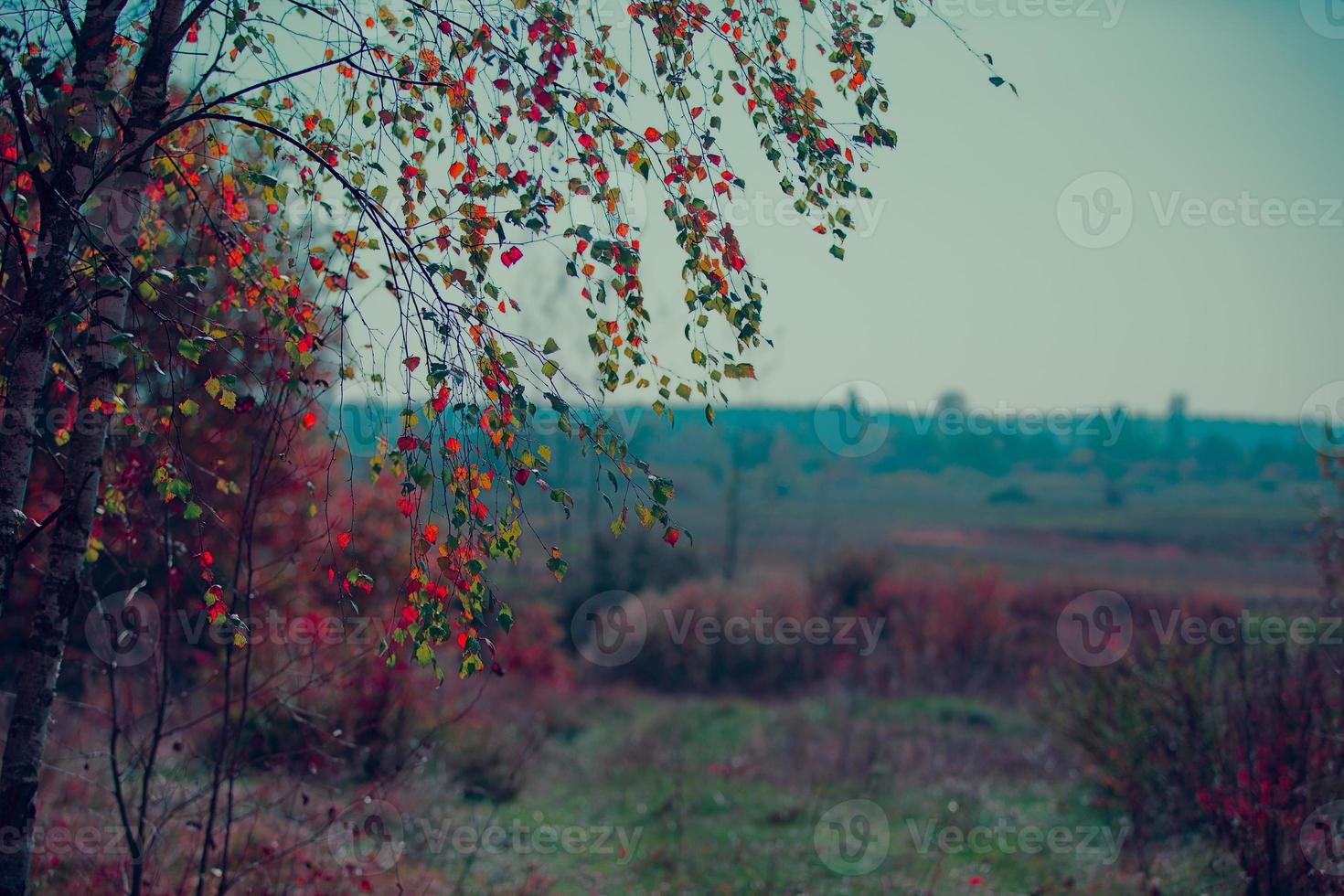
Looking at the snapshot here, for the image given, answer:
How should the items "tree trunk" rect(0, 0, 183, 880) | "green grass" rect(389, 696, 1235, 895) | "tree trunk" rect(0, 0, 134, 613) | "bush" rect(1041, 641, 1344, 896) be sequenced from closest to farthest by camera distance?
"tree trunk" rect(0, 0, 134, 613), "tree trunk" rect(0, 0, 183, 880), "bush" rect(1041, 641, 1344, 896), "green grass" rect(389, 696, 1235, 895)

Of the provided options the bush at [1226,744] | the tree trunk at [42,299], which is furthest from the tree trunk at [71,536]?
the bush at [1226,744]

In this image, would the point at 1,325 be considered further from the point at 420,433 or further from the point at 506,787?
the point at 506,787

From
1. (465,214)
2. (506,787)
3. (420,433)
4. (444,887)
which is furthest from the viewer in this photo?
(506,787)

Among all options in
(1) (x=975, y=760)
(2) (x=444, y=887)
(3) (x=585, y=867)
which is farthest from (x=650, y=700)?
(2) (x=444, y=887)

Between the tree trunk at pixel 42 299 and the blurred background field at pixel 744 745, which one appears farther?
the blurred background field at pixel 744 745

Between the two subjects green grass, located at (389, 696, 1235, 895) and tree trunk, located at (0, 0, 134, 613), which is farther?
green grass, located at (389, 696, 1235, 895)

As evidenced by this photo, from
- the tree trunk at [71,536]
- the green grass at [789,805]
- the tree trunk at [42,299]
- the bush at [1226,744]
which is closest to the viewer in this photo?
the tree trunk at [42,299]

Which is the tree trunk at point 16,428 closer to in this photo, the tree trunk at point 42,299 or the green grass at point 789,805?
the tree trunk at point 42,299

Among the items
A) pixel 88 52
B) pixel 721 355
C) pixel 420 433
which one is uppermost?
pixel 88 52

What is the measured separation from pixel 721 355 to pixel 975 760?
10.9m

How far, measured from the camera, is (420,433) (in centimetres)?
371

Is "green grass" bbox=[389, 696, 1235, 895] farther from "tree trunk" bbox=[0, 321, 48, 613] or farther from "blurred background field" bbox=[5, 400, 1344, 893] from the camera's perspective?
"tree trunk" bbox=[0, 321, 48, 613]

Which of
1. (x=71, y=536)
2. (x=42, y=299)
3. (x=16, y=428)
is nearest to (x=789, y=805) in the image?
(x=71, y=536)

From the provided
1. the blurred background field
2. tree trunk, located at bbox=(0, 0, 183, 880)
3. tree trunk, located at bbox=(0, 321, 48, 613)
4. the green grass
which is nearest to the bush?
the blurred background field
